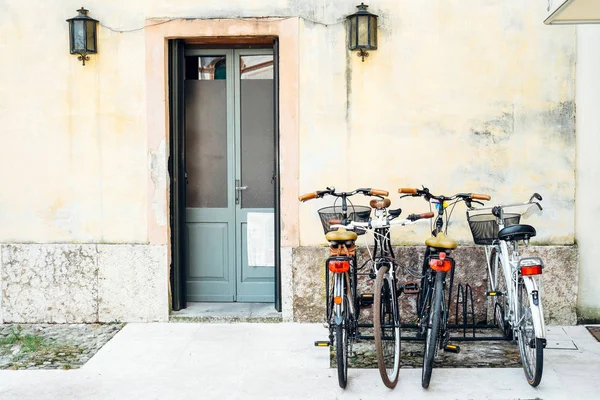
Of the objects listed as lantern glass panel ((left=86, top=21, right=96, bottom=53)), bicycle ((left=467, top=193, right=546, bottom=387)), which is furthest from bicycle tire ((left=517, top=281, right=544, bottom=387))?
lantern glass panel ((left=86, top=21, right=96, bottom=53))

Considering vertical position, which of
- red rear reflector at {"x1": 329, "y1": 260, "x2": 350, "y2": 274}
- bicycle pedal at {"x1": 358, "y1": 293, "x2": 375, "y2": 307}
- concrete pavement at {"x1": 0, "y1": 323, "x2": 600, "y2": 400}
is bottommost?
concrete pavement at {"x1": 0, "y1": 323, "x2": 600, "y2": 400}

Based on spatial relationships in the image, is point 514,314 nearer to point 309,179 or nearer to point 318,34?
point 309,179

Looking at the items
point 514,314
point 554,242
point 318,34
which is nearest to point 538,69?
point 554,242

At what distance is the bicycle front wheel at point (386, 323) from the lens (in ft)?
16.5

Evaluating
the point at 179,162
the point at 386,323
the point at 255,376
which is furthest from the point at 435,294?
the point at 179,162

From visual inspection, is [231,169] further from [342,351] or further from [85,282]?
[342,351]

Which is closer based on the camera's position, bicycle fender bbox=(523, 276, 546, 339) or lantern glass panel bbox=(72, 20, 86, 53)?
bicycle fender bbox=(523, 276, 546, 339)

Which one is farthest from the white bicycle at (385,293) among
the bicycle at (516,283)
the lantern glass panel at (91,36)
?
the lantern glass panel at (91,36)

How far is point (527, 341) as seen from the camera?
5324mm

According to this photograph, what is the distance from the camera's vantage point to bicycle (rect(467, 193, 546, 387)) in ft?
16.6

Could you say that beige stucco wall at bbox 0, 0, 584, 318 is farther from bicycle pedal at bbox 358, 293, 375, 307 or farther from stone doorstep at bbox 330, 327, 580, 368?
bicycle pedal at bbox 358, 293, 375, 307

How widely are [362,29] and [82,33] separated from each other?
2.59 metres

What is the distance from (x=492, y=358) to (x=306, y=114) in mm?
2748

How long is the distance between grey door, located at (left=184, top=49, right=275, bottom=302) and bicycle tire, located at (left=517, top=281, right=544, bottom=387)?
2.84 m
